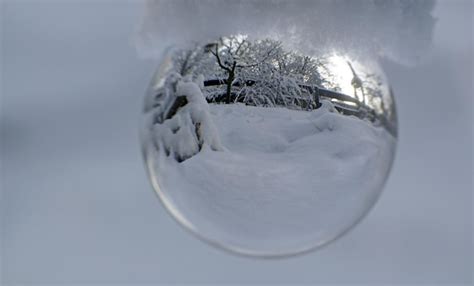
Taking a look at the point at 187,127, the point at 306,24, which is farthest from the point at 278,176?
the point at 306,24

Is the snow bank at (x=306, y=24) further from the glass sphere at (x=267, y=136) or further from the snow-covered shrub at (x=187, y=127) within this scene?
the snow-covered shrub at (x=187, y=127)

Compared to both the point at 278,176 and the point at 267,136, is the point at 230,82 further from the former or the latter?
the point at 278,176

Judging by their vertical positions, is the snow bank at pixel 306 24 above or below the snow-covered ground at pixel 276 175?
above

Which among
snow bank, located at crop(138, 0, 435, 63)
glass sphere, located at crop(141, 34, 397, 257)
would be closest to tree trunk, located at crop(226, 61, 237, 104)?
glass sphere, located at crop(141, 34, 397, 257)

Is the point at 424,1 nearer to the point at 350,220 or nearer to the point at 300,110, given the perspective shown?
the point at 300,110

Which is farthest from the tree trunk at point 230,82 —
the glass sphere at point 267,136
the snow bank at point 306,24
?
the snow bank at point 306,24

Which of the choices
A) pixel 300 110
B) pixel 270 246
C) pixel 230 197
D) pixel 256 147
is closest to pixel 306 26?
pixel 300 110

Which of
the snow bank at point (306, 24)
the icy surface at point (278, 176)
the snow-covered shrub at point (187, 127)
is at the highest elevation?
the snow bank at point (306, 24)
